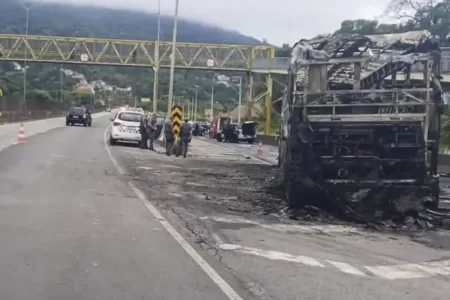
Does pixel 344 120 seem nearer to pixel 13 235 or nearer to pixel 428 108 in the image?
pixel 428 108

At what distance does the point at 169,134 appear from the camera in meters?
32.9

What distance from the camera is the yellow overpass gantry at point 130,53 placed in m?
70.0

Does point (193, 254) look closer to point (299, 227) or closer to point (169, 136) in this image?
point (299, 227)

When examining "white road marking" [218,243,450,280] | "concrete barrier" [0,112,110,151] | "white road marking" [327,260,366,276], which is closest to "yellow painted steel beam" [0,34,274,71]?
"concrete barrier" [0,112,110,151]

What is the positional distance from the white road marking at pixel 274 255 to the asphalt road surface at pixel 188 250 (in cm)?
2

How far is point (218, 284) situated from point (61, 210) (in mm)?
5798

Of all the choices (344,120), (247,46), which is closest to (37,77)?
(247,46)

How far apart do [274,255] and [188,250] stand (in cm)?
111

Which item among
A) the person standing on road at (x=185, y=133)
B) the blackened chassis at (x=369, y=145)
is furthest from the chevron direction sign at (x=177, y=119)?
the blackened chassis at (x=369, y=145)

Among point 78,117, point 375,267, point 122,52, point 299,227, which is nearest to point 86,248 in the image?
point 375,267

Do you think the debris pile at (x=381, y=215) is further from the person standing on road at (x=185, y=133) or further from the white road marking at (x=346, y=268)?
the person standing on road at (x=185, y=133)

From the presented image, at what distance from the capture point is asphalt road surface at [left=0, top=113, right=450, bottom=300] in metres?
8.00

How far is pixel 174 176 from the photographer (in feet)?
72.6

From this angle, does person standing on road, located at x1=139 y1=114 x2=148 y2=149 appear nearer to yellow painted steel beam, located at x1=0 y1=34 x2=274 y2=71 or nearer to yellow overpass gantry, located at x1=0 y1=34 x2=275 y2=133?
yellow overpass gantry, located at x1=0 y1=34 x2=275 y2=133
